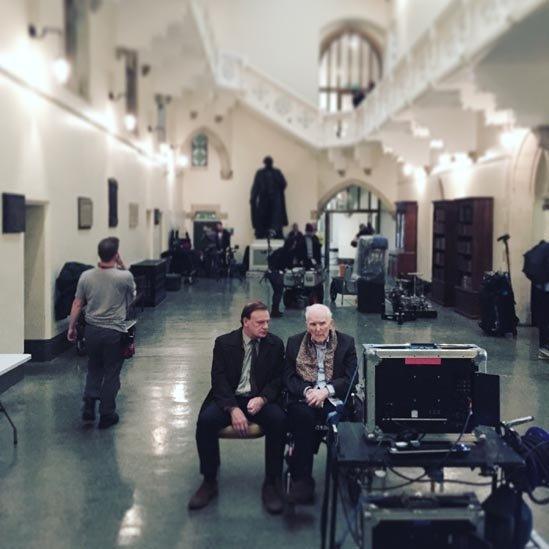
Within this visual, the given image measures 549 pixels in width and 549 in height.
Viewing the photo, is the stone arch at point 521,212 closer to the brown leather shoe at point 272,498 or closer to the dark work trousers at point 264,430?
the dark work trousers at point 264,430

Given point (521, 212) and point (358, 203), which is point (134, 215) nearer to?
point (521, 212)

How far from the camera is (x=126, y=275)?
6688mm

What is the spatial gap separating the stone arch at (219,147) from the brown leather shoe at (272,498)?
19.7 meters

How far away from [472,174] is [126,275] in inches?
405

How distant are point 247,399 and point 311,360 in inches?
20.8

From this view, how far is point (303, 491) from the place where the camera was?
464cm

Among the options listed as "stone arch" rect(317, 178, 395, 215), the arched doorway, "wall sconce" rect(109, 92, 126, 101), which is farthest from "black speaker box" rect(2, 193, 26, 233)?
the arched doorway

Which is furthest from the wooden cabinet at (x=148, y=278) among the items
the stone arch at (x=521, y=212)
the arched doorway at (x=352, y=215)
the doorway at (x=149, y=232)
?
the arched doorway at (x=352, y=215)

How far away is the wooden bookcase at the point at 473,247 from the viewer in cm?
1345

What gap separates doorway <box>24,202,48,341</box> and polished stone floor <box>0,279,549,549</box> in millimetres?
553

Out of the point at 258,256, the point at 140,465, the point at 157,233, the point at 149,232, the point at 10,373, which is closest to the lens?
the point at 140,465

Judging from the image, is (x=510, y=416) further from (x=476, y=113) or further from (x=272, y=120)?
(x=272, y=120)

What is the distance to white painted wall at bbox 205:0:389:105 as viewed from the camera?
23.6 metres

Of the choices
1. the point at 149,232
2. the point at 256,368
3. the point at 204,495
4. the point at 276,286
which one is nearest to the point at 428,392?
the point at 256,368
